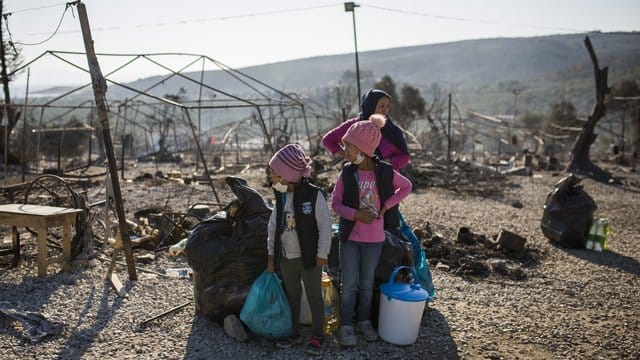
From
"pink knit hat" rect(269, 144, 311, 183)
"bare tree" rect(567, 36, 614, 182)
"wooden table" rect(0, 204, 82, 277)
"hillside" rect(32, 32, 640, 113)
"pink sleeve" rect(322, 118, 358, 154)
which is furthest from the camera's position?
"hillside" rect(32, 32, 640, 113)

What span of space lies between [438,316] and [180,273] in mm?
2823

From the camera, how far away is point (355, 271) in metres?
3.94

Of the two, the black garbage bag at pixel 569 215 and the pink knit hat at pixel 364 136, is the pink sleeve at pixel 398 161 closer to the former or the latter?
the pink knit hat at pixel 364 136

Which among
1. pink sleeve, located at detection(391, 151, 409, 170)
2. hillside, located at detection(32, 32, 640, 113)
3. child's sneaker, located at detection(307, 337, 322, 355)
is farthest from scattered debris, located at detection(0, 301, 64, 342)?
hillside, located at detection(32, 32, 640, 113)

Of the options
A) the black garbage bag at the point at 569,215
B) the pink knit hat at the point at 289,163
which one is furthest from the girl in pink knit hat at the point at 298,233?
the black garbage bag at the point at 569,215

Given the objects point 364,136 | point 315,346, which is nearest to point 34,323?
point 315,346

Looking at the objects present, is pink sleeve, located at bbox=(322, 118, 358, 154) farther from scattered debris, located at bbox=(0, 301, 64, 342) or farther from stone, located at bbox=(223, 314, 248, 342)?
scattered debris, located at bbox=(0, 301, 64, 342)

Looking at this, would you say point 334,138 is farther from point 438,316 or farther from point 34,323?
point 34,323

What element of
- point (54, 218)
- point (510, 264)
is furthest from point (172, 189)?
point (510, 264)

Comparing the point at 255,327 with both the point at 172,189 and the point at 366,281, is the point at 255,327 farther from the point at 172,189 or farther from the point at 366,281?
the point at 172,189

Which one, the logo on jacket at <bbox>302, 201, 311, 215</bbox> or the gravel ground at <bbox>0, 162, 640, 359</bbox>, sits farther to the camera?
the gravel ground at <bbox>0, 162, 640, 359</bbox>

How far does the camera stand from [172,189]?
40.4 feet

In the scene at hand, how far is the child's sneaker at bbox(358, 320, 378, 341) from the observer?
13.0 ft

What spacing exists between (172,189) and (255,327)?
9035 millimetres
